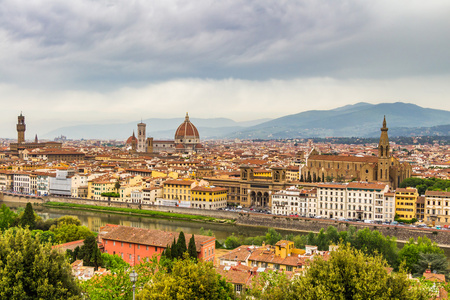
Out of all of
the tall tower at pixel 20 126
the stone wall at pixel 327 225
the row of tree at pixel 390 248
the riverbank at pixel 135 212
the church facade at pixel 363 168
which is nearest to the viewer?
the row of tree at pixel 390 248

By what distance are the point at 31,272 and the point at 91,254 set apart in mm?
10377

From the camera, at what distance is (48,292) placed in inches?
417

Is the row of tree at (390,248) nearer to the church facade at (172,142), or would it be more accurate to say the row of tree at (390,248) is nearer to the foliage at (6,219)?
the foliage at (6,219)

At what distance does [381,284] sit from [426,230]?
2473cm

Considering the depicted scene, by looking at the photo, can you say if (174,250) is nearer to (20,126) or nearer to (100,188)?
(100,188)

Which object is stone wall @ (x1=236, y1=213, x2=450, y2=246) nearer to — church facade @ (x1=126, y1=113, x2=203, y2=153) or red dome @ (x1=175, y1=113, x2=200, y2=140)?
church facade @ (x1=126, y1=113, x2=203, y2=153)

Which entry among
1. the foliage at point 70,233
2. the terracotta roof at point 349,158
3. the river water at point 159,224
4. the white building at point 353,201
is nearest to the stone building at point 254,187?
the white building at point 353,201

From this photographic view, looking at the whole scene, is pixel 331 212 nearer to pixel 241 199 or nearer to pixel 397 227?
pixel 397 227

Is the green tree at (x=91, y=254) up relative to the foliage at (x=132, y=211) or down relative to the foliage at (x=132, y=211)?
up

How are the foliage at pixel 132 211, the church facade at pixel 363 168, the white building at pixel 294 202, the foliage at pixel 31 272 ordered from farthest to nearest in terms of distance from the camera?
the church facade at pixel 363 168 < the foliage at pixel 132 211 < the white building at pixel 294 202 < the foliage at pixel 31 272

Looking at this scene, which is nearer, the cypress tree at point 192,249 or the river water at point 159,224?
the cypress tree at point 192,249

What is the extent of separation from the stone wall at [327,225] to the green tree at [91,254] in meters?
20.3

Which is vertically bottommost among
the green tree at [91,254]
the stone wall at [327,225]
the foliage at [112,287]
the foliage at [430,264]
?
the stone wall at [327,225]

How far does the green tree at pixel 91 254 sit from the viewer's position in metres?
20.5
